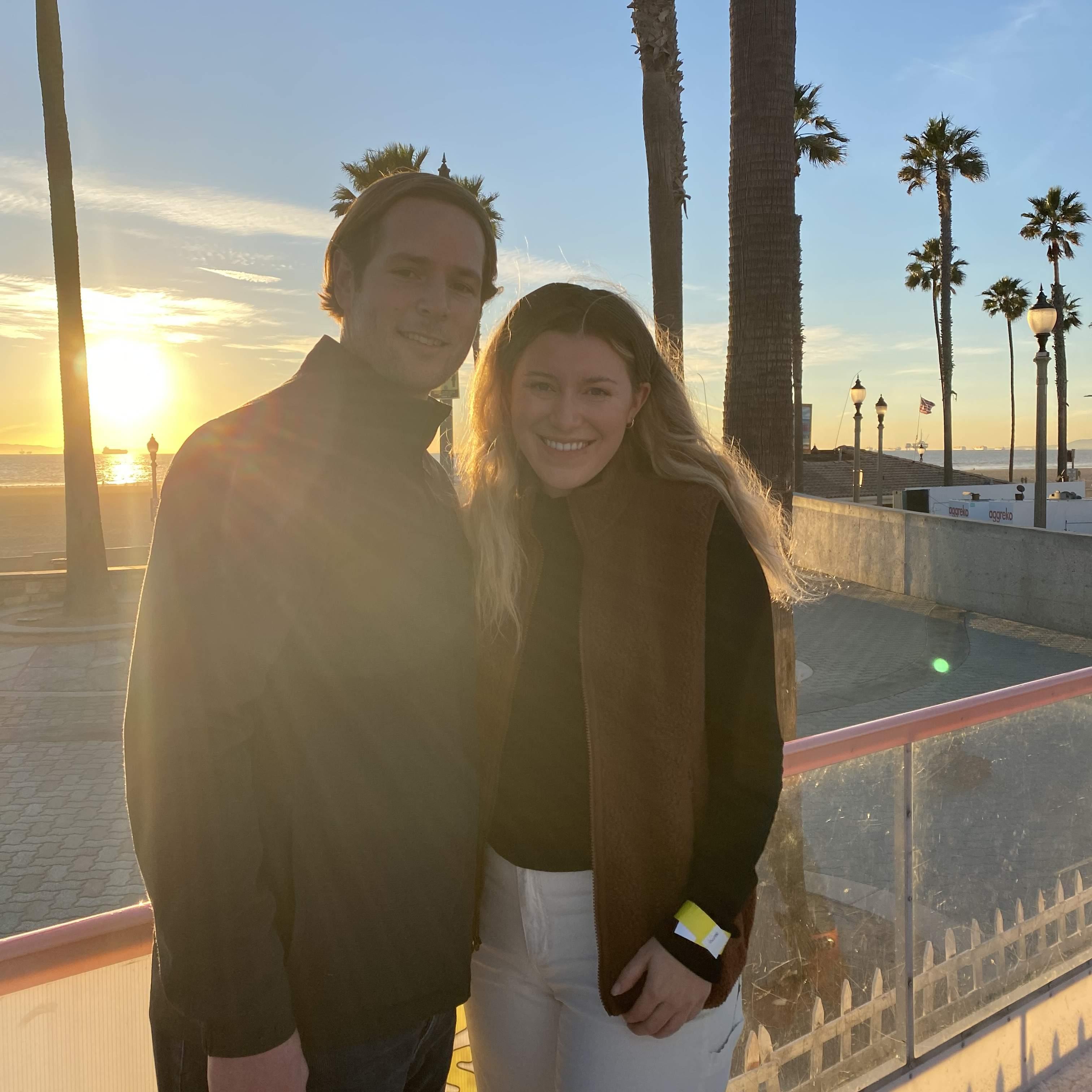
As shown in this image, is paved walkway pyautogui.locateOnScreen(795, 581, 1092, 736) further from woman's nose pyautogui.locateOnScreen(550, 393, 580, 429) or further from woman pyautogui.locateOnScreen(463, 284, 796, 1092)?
woman's nose pyautogui.locateOnScreen(550, 393, 580, 429)

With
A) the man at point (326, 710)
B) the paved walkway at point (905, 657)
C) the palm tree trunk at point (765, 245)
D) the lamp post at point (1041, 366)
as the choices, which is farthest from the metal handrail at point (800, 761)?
the lamp post at point (1041, 366)

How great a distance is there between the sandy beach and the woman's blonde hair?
25.2 metres

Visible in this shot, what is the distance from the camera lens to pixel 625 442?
6.38ft

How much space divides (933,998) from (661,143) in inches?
344

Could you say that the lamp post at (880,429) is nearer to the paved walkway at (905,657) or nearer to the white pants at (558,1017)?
the paved walkway at (905,657)

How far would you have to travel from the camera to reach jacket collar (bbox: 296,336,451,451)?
1565 mm

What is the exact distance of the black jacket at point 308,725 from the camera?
49.6 inches

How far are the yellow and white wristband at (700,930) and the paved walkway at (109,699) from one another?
5.92 m

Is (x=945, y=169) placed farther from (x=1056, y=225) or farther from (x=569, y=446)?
(x=569, y=446)

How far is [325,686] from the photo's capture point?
141 centimetres

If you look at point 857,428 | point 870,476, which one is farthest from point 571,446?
point 870,476

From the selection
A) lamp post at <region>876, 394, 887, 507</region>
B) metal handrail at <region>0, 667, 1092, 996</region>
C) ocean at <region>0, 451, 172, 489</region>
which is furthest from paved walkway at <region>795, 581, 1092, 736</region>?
ocean at <region>0, 451, 172, 489</region>

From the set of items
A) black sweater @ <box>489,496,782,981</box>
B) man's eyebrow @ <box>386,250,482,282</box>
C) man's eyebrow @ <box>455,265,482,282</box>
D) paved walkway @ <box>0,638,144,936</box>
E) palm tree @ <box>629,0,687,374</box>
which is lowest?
paved walkway @ <box>0,638,144,936</box>

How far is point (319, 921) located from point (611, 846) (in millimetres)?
522
